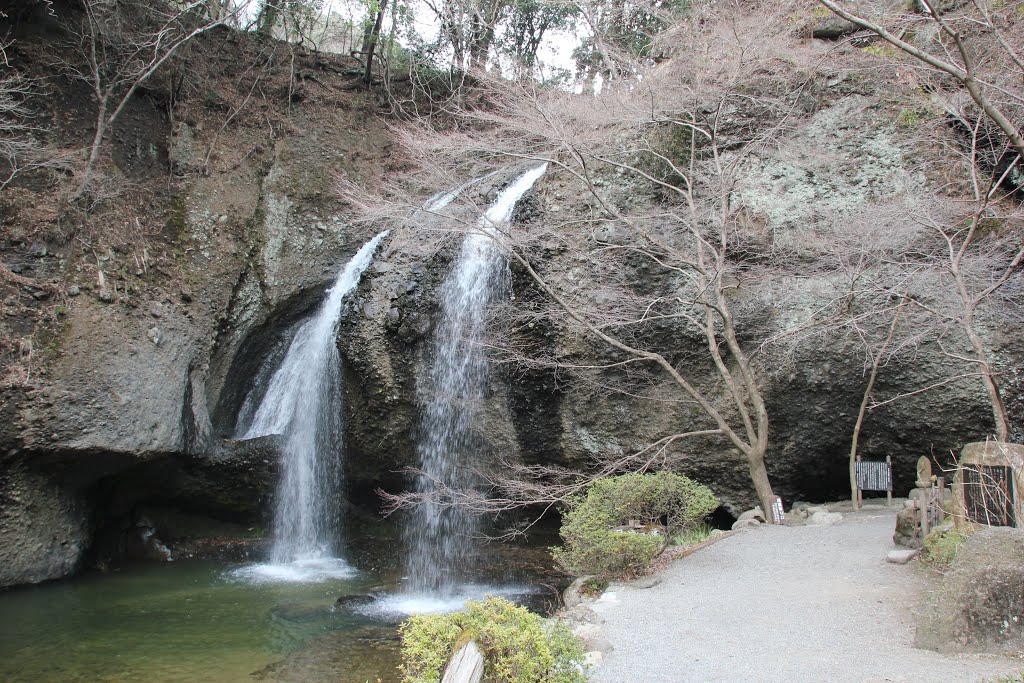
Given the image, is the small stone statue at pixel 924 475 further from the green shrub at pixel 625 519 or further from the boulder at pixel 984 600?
the boulder at pixel 984 600

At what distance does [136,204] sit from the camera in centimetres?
1284

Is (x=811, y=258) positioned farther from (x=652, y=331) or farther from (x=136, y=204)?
(x=136, y=204)

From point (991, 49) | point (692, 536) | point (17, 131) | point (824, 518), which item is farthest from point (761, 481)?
point (17, 131)

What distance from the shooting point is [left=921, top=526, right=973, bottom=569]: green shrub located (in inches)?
249

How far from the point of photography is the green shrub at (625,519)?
7.73m

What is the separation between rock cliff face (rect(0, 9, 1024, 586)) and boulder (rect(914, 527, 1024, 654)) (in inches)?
231

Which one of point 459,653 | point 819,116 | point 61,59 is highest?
point 61,59

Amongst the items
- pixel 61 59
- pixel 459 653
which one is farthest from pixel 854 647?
pixel 61 59

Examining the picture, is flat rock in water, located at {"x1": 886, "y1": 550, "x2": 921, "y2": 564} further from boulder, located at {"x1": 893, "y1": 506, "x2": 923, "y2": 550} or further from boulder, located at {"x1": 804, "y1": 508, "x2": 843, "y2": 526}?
boulder, located at {"x1": 804, "y1": 508, "x2": 843, "y2": 526}

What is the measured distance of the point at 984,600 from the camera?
489cm

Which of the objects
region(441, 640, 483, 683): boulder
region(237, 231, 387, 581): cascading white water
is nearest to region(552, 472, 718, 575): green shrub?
region(441, 640, 483, 683): boulder

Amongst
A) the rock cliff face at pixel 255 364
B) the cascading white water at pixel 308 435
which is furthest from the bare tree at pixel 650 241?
the cascading white water at pixel 308 435

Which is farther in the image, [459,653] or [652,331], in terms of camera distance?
[652,331]

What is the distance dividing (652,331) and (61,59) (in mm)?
11844
